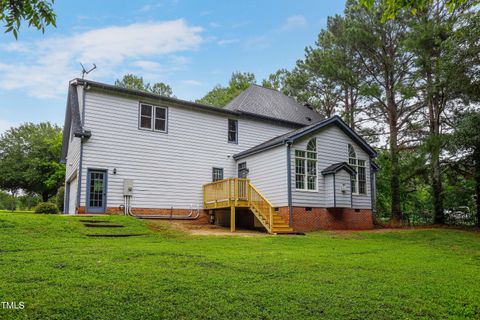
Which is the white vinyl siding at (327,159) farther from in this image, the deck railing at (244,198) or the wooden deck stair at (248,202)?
the deck railing at (244,198)

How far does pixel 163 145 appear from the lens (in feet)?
54.4

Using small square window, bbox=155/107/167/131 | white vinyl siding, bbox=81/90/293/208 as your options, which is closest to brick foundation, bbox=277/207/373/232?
white vinyl siding, bbox=81/90/293/208

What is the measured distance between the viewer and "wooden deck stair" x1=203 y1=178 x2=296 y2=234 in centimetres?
1393

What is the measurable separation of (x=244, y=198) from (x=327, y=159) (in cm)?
452

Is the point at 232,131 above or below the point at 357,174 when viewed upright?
above

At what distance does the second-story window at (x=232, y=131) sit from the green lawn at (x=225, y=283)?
10366 millimetres

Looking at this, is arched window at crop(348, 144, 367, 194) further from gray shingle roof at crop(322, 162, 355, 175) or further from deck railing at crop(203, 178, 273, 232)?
deck railing at crop(203, 178, 273, 232)

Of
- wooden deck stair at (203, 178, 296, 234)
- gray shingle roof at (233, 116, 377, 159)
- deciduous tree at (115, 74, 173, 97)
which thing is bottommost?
wooden deck stair at (203, 178, 296, 234)

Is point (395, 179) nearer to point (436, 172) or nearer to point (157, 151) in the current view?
point (436, 172)

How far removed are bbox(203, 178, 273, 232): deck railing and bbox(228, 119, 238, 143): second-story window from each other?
3.66 metres

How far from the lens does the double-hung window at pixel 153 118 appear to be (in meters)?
16.4

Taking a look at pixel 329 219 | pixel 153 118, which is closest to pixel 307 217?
pixel 329 219

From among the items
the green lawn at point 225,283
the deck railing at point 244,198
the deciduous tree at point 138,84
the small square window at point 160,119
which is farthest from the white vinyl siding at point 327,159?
the deciduous tree at point 138,84

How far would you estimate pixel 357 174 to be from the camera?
1781 centimetres
